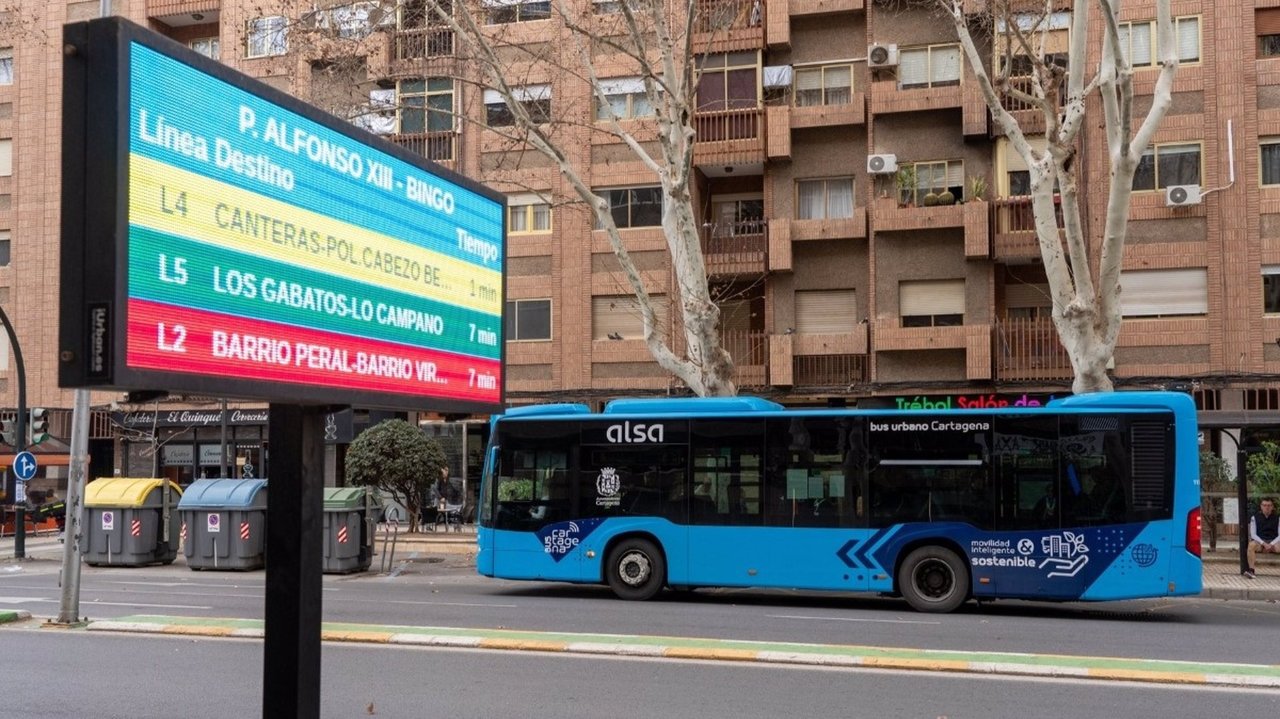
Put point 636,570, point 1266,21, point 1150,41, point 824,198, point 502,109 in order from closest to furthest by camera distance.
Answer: point 636,570 → point 1266,21 → point 1150,41 → point 824,198 → point 502,109

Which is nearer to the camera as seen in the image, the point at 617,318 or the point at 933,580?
the point at 933,580

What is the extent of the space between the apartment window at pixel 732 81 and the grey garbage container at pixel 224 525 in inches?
590

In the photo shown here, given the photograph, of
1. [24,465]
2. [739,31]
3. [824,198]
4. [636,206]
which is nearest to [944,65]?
[824,198]

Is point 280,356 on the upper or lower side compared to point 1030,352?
lower

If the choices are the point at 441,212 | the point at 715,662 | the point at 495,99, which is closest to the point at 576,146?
the point at 495,99

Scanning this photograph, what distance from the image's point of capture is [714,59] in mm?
31422

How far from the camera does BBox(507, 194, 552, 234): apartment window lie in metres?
32.4

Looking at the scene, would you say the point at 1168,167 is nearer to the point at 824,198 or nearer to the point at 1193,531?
the point at 824,198

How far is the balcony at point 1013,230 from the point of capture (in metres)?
28.2

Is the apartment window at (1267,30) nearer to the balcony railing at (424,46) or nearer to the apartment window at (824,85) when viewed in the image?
the apartment window at (824,85)

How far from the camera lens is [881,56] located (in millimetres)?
29375

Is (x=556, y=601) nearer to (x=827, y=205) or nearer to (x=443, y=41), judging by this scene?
(x=827, y=205)

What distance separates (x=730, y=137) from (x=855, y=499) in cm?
1591

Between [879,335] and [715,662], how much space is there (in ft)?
62.6
